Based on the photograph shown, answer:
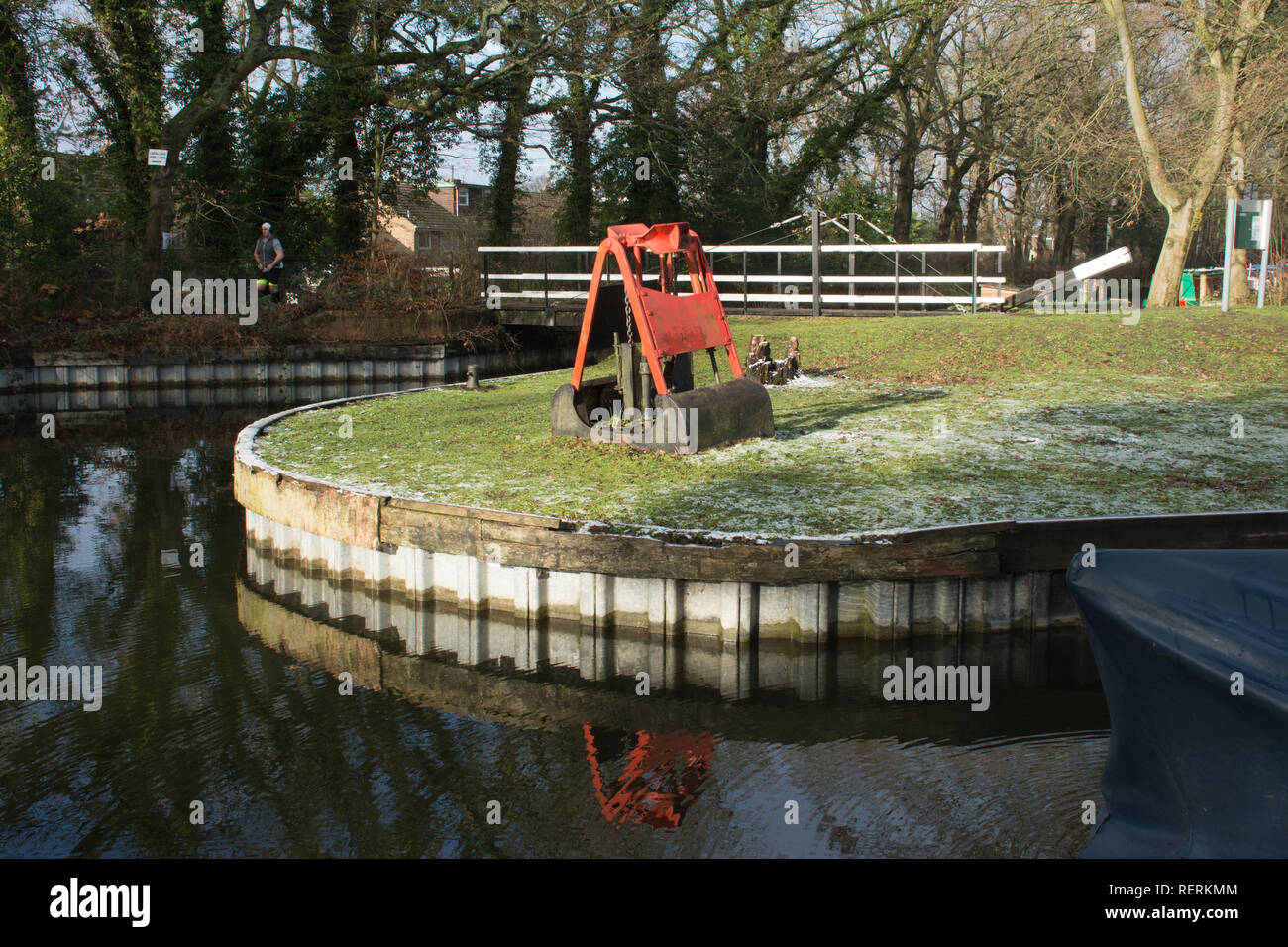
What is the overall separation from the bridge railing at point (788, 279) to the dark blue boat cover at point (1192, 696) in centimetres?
1476

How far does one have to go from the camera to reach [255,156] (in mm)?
26375

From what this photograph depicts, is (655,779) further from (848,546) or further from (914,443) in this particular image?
(914,443)

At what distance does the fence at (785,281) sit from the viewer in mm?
20797

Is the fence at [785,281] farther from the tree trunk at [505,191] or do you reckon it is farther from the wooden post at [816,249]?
the tree trunk at [505,191]

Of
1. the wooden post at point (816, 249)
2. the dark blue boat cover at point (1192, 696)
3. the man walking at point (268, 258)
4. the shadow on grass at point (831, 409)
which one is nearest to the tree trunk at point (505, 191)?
the man walking at point (268, 258)

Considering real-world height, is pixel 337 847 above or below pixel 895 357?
below

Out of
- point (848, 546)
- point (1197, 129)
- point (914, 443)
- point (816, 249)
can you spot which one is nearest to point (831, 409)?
point (914, 443)

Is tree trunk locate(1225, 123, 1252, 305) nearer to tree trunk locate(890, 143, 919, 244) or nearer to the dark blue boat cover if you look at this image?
tree trunk locate(890, 143, 919, 244)

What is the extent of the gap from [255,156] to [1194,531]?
80.5ft

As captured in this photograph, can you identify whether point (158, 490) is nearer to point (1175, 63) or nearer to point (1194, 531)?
point (1194, 531)

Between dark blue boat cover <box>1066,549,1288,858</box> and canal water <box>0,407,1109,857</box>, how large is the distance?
1088 millimetres

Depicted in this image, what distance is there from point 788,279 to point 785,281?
5.73 feet

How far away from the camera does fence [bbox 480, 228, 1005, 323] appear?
20.8 meters
